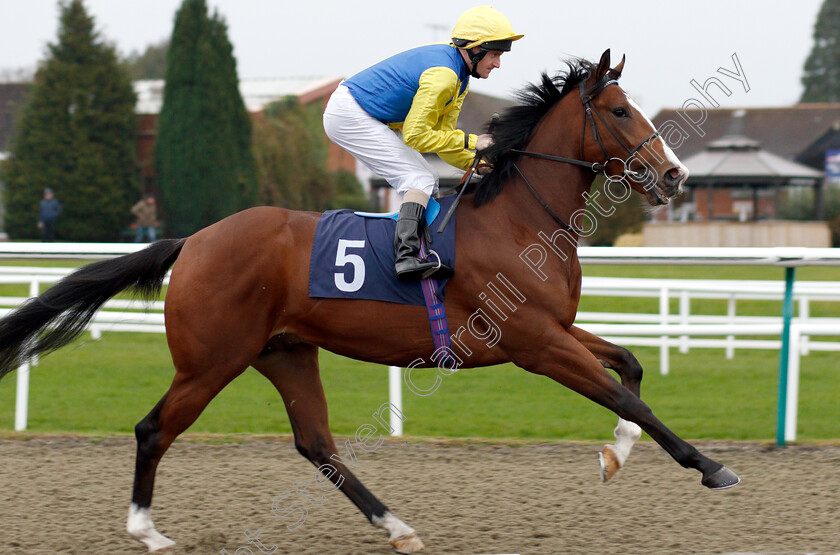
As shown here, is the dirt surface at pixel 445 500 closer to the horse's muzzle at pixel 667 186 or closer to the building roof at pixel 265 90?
the horse's muzzle at pixel 667 186

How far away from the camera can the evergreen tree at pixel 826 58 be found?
66688 millimetres

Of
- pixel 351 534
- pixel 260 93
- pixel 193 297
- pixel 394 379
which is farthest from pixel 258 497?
pixel 260 93

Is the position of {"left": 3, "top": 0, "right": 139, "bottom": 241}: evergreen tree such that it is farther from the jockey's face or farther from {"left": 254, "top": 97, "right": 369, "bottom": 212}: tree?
the jockey's face

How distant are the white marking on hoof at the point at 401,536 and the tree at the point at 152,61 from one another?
6713 cm

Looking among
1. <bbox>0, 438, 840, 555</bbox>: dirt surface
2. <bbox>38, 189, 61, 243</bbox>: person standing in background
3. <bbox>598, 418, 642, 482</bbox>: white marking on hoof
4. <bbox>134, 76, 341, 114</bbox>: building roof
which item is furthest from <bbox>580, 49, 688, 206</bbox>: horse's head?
<bbox>134, 76, 341, 114</bbox>: building roof

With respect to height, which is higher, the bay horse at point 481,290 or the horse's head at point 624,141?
the horse's head at point 624,141

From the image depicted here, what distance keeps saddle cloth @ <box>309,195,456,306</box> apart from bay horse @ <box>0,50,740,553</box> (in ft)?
0.11

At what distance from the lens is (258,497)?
395 cm

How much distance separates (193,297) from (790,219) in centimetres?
2619

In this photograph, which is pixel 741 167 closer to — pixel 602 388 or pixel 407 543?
pixel 602 388

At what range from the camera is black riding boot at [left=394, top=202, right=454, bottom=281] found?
11.0 feet

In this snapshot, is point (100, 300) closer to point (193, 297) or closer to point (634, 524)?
point (193, 297)

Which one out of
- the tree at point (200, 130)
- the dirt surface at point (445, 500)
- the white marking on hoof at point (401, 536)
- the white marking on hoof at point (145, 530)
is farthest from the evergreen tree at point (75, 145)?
the white marking on hoof at point (401, 536)

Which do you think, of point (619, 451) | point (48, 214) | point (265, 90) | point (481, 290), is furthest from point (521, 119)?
point (265, 90)
